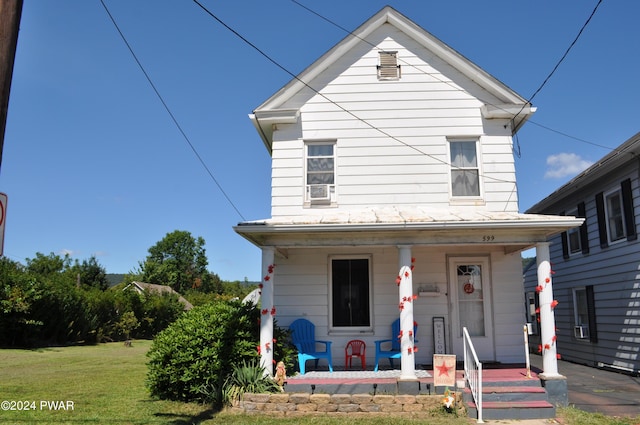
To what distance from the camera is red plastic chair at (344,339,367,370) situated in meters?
10.5

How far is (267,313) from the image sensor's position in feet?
30.0

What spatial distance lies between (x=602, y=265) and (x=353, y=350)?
7.53 meters

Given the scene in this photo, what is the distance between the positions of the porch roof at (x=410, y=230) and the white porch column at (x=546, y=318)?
45 cm

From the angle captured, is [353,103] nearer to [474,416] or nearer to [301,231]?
[301,231]

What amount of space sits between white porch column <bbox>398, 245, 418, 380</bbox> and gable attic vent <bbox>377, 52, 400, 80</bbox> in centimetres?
446

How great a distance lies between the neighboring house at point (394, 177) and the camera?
34.9 ft

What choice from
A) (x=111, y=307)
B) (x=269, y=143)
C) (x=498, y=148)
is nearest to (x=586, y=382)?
(x=498, y=148)

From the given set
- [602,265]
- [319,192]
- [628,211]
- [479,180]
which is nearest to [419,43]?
[479,180]

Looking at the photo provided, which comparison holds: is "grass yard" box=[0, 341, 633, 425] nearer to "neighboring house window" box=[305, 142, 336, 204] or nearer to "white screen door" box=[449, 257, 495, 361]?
"white screen door" box=[449, 257, 495, 361]

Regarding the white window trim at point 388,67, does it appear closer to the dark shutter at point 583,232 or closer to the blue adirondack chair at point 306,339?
the blue adirondack chair at point 306,339

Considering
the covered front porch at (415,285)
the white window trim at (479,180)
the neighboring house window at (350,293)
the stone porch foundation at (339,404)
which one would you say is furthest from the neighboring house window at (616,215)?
the stone porch foundation at (339,404)

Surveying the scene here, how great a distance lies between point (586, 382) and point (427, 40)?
8.50 metres

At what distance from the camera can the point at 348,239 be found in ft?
30.6

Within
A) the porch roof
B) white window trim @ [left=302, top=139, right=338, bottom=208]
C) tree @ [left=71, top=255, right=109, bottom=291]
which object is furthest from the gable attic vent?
tree @ [left=71, top=255, right=109, bottom=291]
